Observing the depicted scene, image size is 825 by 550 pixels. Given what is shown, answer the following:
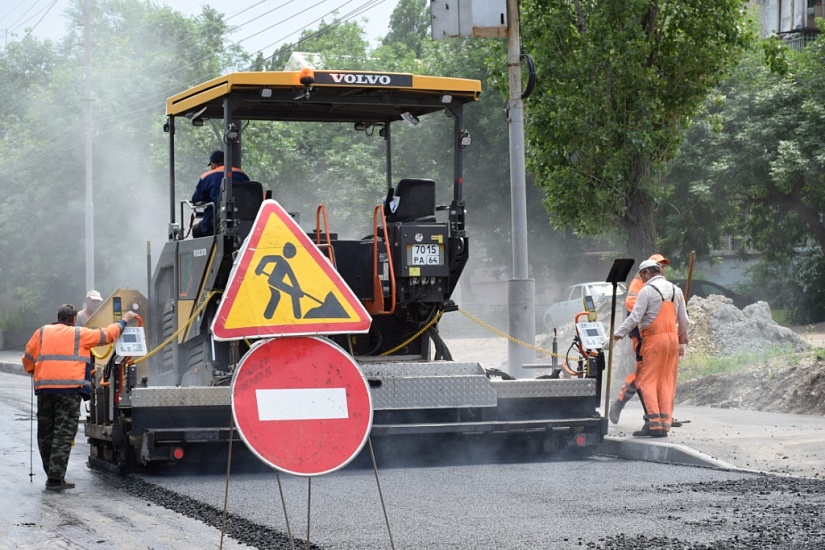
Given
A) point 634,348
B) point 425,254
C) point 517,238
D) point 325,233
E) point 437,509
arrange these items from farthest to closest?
point 517,238 → point 634,348 → point 425,254 → point 325,233 → point 437,509

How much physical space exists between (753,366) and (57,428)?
30.9 ft

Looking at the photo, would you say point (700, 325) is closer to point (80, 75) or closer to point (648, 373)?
point (648, 373)

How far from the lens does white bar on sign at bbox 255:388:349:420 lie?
5719 millimetres

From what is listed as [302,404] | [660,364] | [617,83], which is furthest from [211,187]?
[617,83]

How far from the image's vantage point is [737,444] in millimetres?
10797

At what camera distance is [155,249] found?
38625 mm

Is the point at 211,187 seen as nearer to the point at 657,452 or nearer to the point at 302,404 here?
the point at 657,452

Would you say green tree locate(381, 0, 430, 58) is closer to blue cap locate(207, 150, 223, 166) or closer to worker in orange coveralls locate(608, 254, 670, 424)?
worker in orange coveralls locate(608, 254, 670, 424)

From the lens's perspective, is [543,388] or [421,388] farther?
[543,388]

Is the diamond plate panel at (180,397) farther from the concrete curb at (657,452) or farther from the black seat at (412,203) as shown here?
the concrete curb at (657,452)

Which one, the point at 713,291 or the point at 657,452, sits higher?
the point at 713,291

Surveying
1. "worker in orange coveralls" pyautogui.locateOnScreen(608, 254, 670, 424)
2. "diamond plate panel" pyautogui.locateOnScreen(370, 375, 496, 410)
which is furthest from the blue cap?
"worker in orange coveralls" pyautogui.locateOnScreen(608, 254, 670, 424)

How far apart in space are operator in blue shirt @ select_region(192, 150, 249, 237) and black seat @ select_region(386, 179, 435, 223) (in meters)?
1.32

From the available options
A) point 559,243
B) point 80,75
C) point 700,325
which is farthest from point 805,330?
point 80,75
